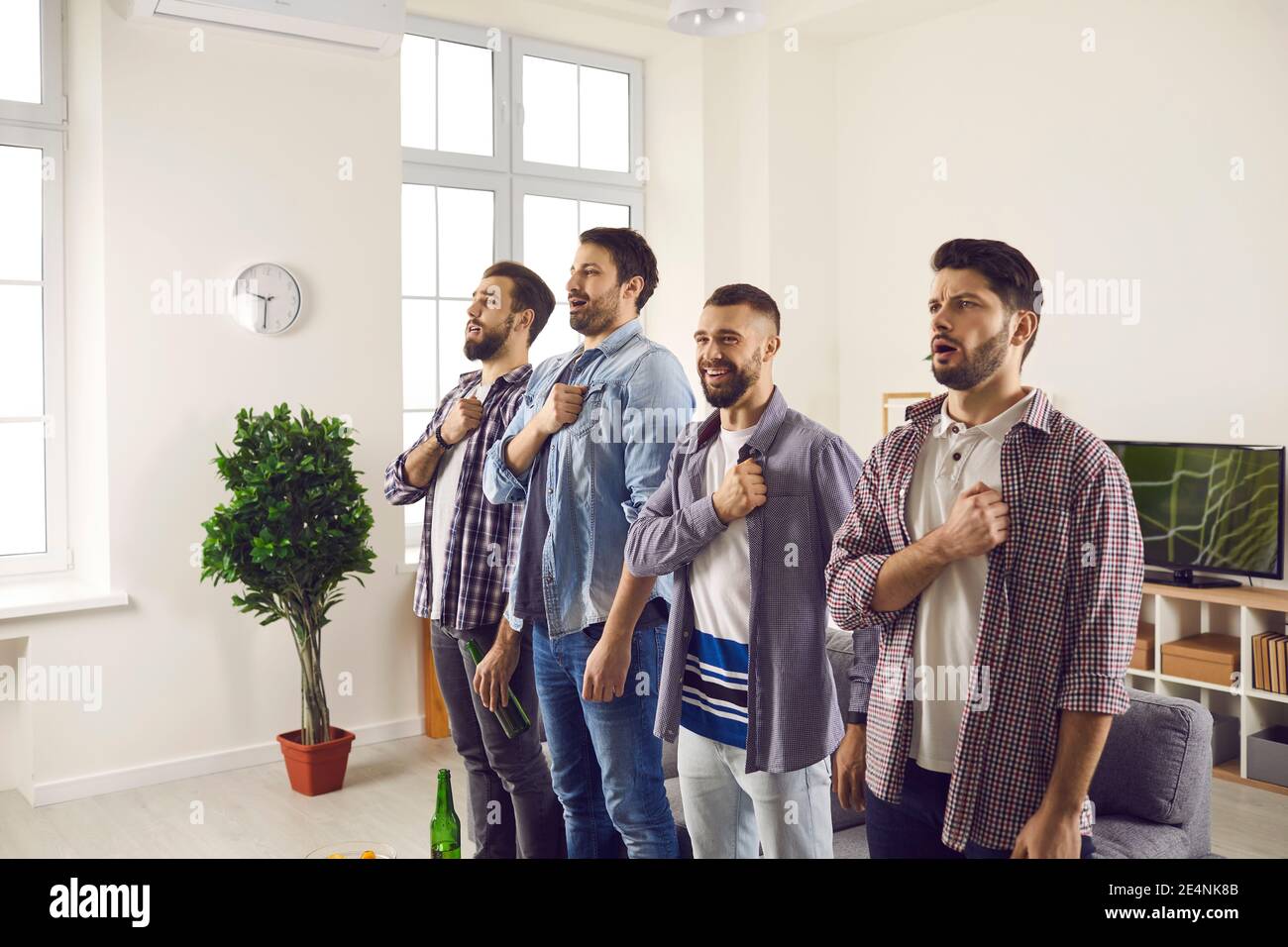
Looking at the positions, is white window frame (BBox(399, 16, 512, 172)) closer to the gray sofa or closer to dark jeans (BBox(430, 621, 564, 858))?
dark jeans (BBox(430, 621, 564, 858))

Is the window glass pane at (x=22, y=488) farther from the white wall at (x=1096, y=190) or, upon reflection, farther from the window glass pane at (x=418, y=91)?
the white wall at (x=1096, y=190)

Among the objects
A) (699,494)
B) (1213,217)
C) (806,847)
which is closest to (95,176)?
(699,494)

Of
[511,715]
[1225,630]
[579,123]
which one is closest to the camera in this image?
[511,715]

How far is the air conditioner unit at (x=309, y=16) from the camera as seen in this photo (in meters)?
3.87

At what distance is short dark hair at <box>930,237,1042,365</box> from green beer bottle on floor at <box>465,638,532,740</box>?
1409 mm

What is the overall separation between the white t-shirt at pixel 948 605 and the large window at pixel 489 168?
12.1 feet

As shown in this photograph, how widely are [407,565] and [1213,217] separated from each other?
11.5 feet

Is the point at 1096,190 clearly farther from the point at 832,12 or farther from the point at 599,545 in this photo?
the point at 599,545

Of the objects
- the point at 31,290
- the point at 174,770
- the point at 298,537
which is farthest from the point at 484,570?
the point at 31,290

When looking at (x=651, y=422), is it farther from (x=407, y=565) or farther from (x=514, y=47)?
(x=514, y=47)

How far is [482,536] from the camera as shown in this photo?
8.29ft

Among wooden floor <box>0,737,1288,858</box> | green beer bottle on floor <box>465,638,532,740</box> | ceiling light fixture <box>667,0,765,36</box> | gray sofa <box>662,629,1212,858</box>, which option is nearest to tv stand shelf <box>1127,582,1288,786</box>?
wooden floor <box>0,737,1288,858</box>

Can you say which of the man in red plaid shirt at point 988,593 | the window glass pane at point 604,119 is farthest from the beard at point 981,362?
the window glass pane at point 604,119

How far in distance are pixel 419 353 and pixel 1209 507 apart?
3393 millimetres
